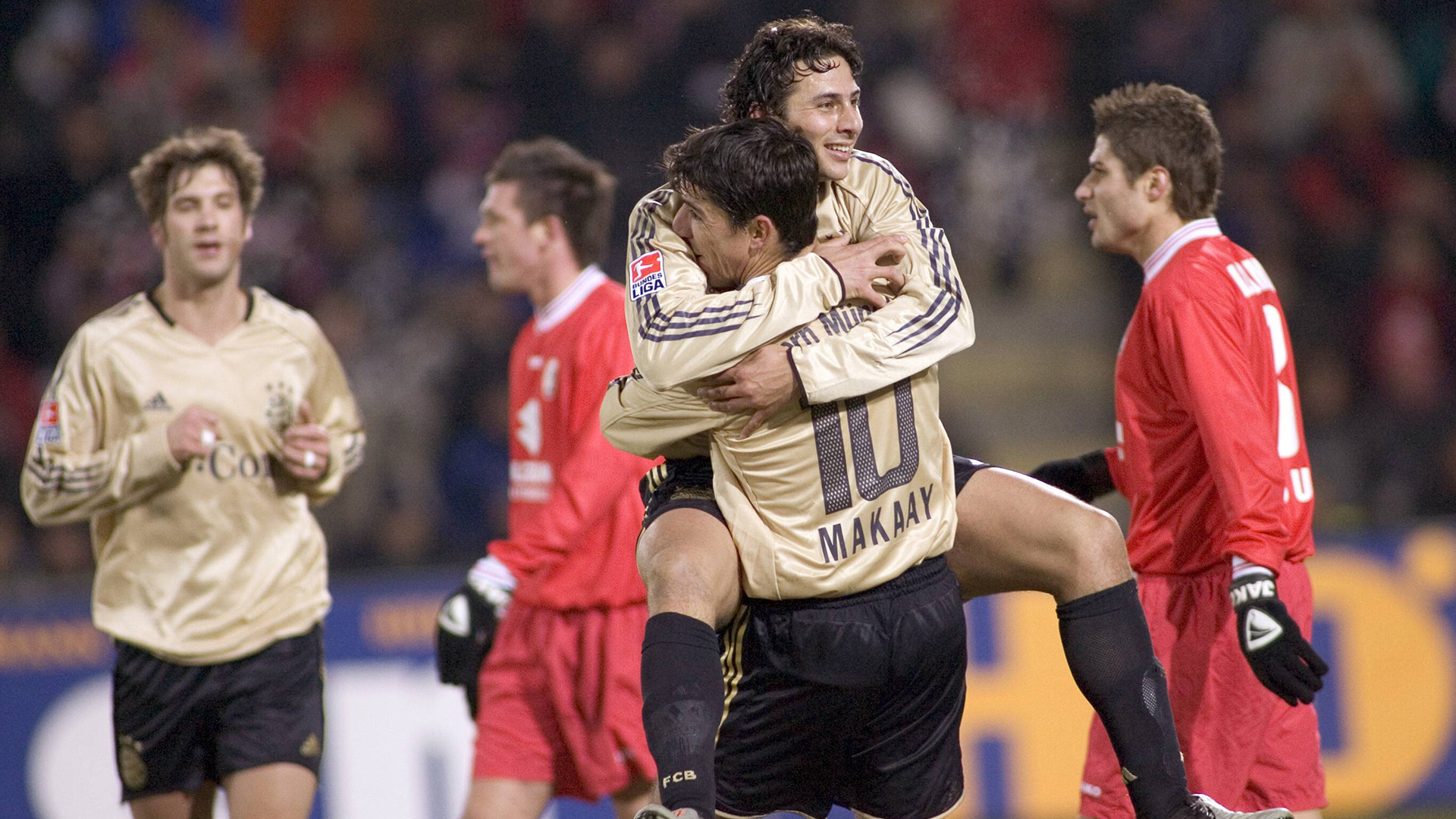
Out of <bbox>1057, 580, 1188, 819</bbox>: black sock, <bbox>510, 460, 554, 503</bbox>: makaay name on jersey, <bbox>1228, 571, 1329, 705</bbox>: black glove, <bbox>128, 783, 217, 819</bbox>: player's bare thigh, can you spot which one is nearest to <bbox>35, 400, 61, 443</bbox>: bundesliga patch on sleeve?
<bbox>128, 783, 217, 819</bbox>: player's bare thigh

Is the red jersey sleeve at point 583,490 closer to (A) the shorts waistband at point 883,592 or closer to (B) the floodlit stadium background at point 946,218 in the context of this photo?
(A) the shorts waistband at point 883,592

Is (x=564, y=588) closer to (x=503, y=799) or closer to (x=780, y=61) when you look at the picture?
(x=503, y=799)

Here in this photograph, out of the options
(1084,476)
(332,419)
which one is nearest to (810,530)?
(1084,476)

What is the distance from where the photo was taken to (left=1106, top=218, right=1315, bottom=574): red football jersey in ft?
11.1

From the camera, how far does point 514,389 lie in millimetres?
4867

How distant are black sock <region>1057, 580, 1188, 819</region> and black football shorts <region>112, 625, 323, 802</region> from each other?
7.41 ft

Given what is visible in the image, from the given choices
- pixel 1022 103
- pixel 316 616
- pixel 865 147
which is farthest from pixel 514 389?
pixel 1022 103

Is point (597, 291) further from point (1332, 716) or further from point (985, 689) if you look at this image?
point (1332, 716)

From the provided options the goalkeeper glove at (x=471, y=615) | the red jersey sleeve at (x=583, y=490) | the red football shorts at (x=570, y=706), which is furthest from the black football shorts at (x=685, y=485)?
the red football shorts at (x=570, y=706)

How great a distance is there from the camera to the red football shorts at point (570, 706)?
4594mm

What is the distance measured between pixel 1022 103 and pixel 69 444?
6457mm

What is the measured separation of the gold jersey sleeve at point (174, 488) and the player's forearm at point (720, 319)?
172 centimetres

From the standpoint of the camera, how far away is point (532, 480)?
15.7 feet

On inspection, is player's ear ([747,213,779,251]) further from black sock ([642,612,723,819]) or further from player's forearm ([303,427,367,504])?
player's forearm ([303,427,367,504])
